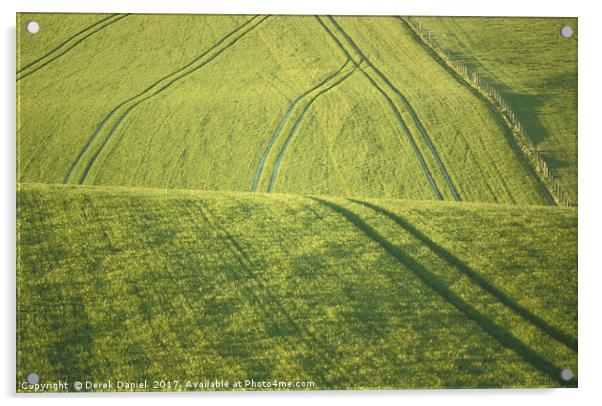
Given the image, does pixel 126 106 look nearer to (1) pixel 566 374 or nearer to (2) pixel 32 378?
(2) pixel 32 378

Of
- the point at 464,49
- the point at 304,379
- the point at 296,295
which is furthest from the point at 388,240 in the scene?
the point at 464,49

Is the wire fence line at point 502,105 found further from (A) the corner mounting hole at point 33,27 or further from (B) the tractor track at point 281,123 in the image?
(A) the corner mounting hole at point 33,27

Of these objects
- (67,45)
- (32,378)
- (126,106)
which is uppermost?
(67,45)

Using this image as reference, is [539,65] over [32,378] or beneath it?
over

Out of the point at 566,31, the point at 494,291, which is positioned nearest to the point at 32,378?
the point at 494,291

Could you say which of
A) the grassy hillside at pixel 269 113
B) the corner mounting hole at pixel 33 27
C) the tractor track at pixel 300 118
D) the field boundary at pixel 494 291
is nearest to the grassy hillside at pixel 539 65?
the grassy hillside at pixel 269 113

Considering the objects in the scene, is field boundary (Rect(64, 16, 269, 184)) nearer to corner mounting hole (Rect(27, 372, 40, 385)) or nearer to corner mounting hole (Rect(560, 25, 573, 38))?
corner mounting hole (Rect(27, 372, 40, 385))

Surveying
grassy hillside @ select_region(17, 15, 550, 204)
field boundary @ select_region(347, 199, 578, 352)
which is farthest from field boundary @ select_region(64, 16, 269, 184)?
field boundary @ select_region(347, 199, 578, 352)
